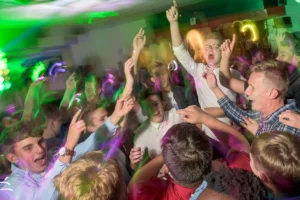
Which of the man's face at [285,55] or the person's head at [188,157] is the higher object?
the man's face at [285,55]

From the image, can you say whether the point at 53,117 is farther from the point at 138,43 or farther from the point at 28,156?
→ the point at 138,43

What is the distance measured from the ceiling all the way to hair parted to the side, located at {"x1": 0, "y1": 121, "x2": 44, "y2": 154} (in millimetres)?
490

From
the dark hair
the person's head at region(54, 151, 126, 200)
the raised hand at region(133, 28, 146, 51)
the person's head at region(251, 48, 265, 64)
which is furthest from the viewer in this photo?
the person's head at region(251, 48, 265, 64)

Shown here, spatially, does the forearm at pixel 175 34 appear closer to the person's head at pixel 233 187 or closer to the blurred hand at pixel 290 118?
the blurred hand at pixel 290 118

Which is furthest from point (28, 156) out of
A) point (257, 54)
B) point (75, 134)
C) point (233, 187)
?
point (257, 54)

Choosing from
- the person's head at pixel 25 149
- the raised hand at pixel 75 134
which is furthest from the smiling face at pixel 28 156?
the raised hand at pixel 75 134

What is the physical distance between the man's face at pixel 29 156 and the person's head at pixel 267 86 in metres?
0.86

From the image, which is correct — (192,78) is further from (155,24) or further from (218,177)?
(218,177)

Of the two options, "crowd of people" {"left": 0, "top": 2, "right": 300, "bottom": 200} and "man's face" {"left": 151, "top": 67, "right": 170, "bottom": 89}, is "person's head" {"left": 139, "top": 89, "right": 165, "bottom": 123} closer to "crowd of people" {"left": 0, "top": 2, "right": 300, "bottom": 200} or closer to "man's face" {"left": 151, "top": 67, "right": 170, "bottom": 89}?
"crowd of people" {"left": 0, "top": 2, "right": 300, "bottom": 200}

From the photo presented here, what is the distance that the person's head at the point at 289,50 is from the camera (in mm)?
1666

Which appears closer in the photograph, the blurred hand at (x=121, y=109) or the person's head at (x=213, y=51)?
the blurred hand at (x=121, y=109)

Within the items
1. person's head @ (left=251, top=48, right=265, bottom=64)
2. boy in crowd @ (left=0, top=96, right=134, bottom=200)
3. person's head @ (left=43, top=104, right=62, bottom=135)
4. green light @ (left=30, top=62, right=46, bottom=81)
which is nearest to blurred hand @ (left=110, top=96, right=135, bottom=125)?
boy in crowd @ (left=0, top=96, right=134, bottom=200)

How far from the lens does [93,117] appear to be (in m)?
1.36

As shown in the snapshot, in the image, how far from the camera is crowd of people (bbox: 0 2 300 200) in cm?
78
